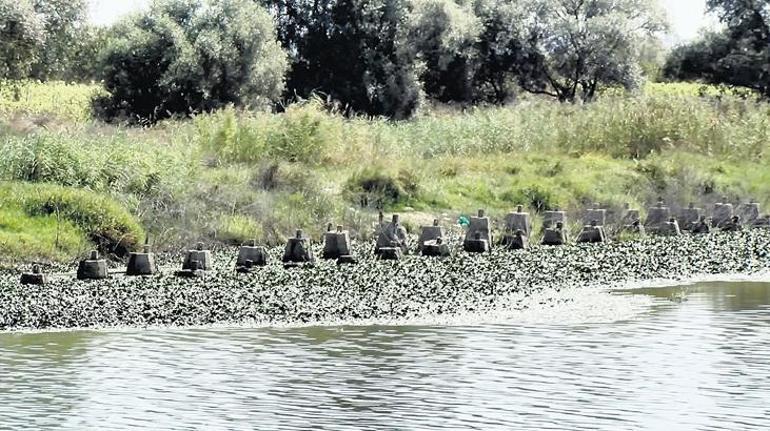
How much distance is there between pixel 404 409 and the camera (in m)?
12.2

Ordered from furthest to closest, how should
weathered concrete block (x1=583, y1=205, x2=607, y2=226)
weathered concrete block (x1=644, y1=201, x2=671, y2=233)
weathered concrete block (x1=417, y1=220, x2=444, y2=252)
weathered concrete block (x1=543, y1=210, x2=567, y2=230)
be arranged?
weathered concrete block (x1=644, y1=201, x2=671, y2=233) → weathered concrete block (x1=583, y1=205, x2=607, y2=226) → weathered concrete block (x1=543, y1=210, x2=567, y2=230) → weathered concrete block (x1=417, y1=220, x2=444, y2=252)

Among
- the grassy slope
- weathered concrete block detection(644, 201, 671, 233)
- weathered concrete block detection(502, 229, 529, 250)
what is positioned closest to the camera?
the grassy slope

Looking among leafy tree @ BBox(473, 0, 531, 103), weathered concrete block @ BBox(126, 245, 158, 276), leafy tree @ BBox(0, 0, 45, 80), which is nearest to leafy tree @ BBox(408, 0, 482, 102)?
leafy tree @ BBox(473, 0, 531, 103)

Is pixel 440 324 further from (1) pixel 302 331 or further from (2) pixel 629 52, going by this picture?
(2) pixel 629 52

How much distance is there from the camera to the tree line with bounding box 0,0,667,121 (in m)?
37.0

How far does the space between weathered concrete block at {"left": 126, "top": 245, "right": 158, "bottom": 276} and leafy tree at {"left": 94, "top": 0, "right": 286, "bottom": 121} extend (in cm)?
1632

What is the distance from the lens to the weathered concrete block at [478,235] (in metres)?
22.9

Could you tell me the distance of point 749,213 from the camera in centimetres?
2820

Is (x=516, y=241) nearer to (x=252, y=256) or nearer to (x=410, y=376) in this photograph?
(x=252, y=256)

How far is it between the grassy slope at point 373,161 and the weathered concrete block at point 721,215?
4.28 ft

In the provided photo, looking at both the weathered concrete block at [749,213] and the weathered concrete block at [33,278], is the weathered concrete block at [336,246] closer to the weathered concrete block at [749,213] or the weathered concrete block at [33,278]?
the weathered concrete block at [33,278]

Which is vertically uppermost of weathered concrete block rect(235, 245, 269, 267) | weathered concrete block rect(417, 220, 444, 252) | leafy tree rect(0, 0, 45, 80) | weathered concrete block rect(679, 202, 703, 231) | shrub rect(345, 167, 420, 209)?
leafy tree rect(0, 0, 45, 80)

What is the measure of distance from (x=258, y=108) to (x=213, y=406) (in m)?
25.2

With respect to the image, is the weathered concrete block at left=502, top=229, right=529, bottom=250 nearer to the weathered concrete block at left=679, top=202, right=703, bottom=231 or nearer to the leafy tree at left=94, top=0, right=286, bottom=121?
the weathered concrete block at left=679, top=202, right=703, bottom=231
